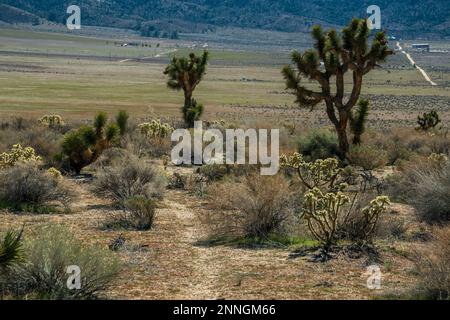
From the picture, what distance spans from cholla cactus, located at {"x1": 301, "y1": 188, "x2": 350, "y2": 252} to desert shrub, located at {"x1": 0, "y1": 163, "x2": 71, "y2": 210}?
6.12 meters

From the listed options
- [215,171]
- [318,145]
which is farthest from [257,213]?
[318,145]

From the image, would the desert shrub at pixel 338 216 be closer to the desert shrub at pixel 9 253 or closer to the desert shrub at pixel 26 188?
the desert shrub at pixel 9 253

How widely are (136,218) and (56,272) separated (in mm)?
4938

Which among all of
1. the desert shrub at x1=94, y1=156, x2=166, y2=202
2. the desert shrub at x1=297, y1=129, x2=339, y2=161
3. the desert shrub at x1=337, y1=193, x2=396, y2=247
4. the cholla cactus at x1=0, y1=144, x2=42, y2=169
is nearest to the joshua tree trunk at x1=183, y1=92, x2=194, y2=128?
the desert shrub at x1=297, y1=129, x2=339, y2=161

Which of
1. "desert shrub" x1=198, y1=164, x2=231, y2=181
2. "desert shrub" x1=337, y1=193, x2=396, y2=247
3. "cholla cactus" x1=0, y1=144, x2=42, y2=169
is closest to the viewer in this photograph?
"desert shrub" x1=337, y1=193, x2=396, y2=247

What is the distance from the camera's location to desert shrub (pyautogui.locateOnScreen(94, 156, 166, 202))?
16.4m

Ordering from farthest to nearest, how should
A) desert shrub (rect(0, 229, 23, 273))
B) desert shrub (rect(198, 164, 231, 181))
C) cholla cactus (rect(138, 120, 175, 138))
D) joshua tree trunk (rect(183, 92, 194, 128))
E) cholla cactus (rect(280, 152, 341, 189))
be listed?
joshua tree trunk (rect(183, 92, 194, 128))
cholla cactus (rect(138, 120, 175, 138))
desert shrub (rect(198, 164, 231, 181))
cholla cactus (rect(280, 152, 341, 189))
desert shrub (rect(0, 229, 23, 273))

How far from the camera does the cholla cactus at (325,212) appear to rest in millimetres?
11773

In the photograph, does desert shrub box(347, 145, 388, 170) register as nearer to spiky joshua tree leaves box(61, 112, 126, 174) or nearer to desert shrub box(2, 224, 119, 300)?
spiky joshua tree leaves box(61, 112, 126, 174)

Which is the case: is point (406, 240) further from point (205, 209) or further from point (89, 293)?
point (89, 293)

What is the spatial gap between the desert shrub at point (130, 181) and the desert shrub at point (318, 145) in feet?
25.1

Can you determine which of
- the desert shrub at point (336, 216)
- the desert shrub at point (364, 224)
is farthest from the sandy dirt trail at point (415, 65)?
the desert shrub at point (336, 216)

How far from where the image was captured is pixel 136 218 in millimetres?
13898

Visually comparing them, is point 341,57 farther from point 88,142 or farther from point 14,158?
point 14,158
